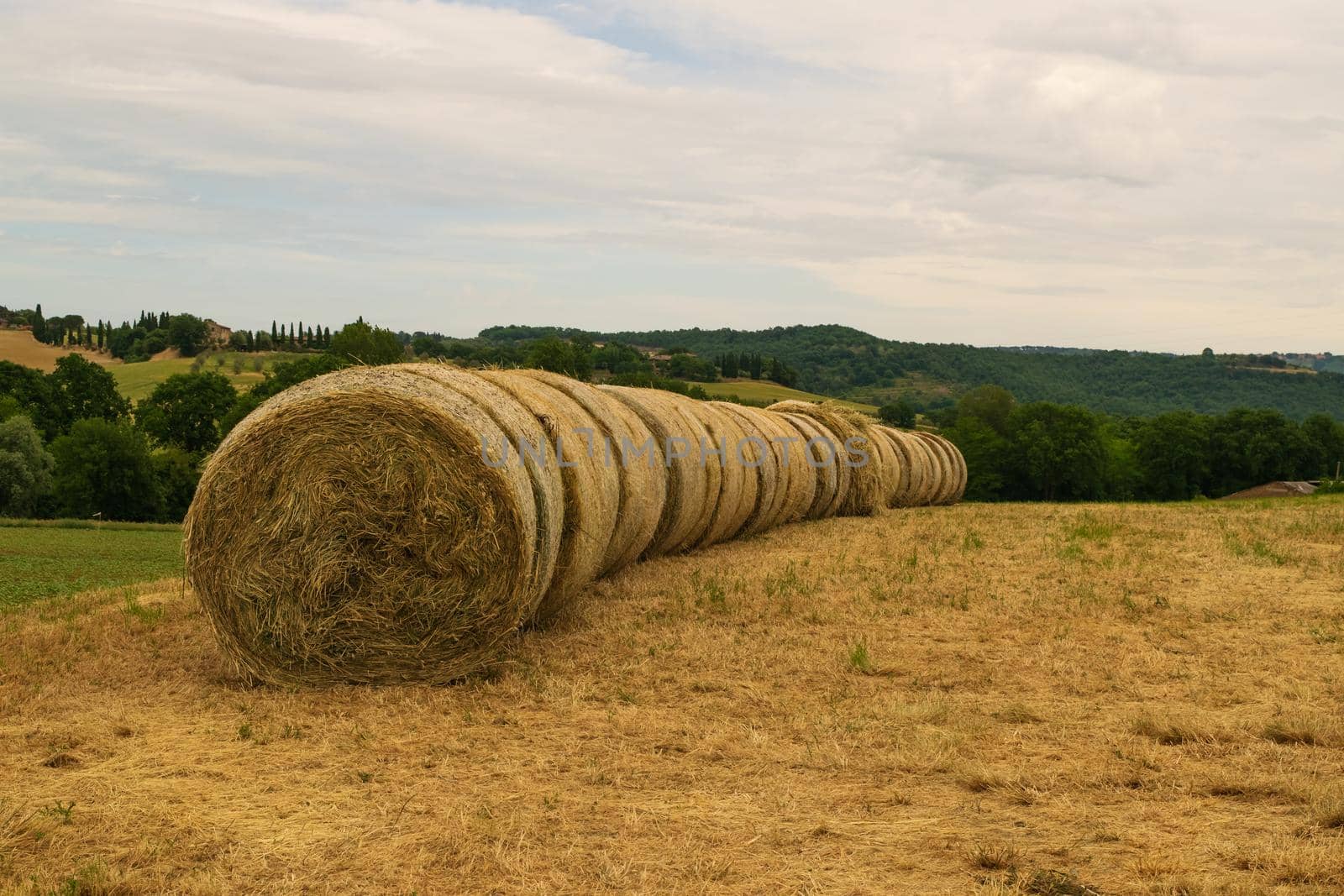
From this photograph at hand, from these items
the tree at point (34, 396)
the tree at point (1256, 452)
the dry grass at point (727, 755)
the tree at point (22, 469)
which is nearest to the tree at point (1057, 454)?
the tree at point (1256, 452)

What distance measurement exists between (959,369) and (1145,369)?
22965 millimetres

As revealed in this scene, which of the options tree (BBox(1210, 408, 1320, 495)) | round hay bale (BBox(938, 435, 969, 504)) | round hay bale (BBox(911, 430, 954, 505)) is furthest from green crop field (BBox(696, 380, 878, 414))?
round hay bale (BBox(911, 430, 954, 505))

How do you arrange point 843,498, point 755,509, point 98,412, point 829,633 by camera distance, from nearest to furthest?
point 829,633 < point 755,509 < point 843,498 < point 98,412

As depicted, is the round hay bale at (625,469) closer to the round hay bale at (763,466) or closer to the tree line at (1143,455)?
the round hay bale at (763,466)

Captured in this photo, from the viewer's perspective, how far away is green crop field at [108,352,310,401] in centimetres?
7950

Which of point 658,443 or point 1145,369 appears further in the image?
point 1145,369

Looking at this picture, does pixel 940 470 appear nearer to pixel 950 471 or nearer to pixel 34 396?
pixel 950 471

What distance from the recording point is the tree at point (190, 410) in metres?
54.9

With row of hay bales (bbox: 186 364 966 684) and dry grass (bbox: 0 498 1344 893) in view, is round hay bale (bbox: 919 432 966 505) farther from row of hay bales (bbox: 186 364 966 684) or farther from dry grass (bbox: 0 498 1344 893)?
row of hay bales (bbox: 186 364 966 684)

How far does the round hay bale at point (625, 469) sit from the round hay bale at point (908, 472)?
12789mm

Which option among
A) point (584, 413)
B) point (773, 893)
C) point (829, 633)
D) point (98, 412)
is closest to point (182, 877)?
point (773, 893)

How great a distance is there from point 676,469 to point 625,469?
6.30 feet

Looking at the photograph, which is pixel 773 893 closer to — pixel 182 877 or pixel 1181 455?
pixel 182 877

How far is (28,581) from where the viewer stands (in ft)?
43.7
